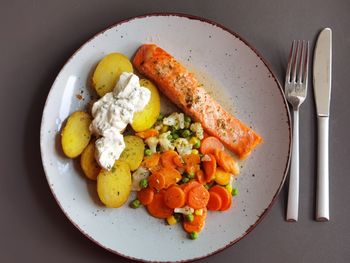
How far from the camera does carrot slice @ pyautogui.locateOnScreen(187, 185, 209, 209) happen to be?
322 cm

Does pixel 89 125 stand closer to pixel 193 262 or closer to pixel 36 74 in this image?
pixel 36 74

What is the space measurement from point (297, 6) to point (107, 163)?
65.6 inches

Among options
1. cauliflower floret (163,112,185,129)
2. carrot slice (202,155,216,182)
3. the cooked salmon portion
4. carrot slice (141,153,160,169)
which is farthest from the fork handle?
carrot slice (141,153,160,169)

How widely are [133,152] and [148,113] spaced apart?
0.25 m

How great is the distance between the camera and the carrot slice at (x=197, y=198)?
3223 mm

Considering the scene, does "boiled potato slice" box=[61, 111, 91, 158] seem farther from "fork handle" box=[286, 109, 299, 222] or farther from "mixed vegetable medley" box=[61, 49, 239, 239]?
"fork handle" box=[286, 109, 299, 222]

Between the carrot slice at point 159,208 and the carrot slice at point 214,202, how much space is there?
235mm

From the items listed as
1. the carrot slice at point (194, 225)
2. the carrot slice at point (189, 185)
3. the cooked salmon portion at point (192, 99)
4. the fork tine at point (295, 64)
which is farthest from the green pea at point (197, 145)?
the fork tine at point (295, 64)

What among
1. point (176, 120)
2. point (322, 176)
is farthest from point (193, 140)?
point (322, 176)

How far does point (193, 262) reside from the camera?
326 cm

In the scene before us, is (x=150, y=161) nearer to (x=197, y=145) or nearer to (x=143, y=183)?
(x=143, y=183)

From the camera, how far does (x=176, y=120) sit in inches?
132

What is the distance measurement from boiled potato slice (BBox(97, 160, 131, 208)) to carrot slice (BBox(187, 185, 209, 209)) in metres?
0.37

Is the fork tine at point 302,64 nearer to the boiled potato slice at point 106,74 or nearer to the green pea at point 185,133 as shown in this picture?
the green pea at point 185,133
